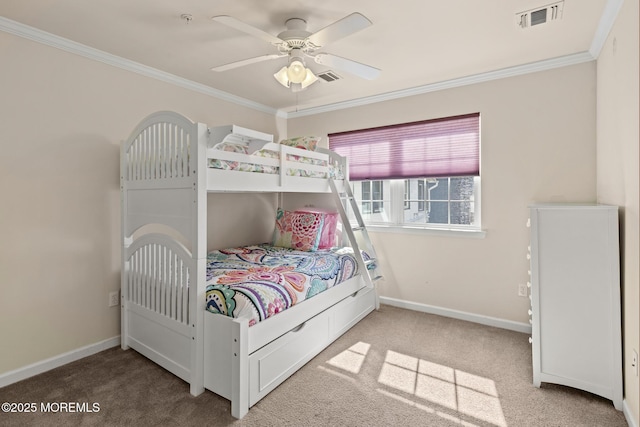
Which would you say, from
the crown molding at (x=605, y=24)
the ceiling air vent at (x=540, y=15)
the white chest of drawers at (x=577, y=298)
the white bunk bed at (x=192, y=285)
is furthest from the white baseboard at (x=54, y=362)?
the crown molding at (x=605, y=24)

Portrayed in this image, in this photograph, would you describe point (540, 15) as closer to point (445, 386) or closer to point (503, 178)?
point (503, 178)

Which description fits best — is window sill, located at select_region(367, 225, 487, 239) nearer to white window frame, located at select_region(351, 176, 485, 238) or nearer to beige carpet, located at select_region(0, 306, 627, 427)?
white window frame, located at select_region(351, 176, 485, 238)

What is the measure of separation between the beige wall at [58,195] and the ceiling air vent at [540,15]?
288cm

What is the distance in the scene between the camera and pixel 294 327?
2.23 meters

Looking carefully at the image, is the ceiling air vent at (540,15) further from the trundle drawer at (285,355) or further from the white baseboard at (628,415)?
the trundle drawer at (285,355)

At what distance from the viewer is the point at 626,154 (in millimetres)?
1802

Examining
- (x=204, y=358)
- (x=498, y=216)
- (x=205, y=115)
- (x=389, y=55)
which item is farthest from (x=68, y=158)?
(x=498, y=216)

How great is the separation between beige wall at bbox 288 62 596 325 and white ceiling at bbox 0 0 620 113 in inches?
8.4

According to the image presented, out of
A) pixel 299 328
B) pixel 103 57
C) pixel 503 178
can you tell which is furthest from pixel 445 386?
pixel 103 57

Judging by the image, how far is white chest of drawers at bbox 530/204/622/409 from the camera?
6.16 ft

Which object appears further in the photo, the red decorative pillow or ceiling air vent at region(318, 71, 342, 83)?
the red decorative pillow

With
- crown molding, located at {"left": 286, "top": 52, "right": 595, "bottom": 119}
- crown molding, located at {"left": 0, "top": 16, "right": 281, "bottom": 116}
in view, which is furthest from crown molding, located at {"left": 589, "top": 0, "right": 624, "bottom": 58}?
crown molding, located at {"left": 0, "top": 16, "right": 281, "bottom": 116}

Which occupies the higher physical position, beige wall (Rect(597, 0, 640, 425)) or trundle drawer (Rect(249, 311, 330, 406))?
beige wall (Rect(597, 0, 640, 425))

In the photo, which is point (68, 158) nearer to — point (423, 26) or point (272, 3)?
point (272, 3)
